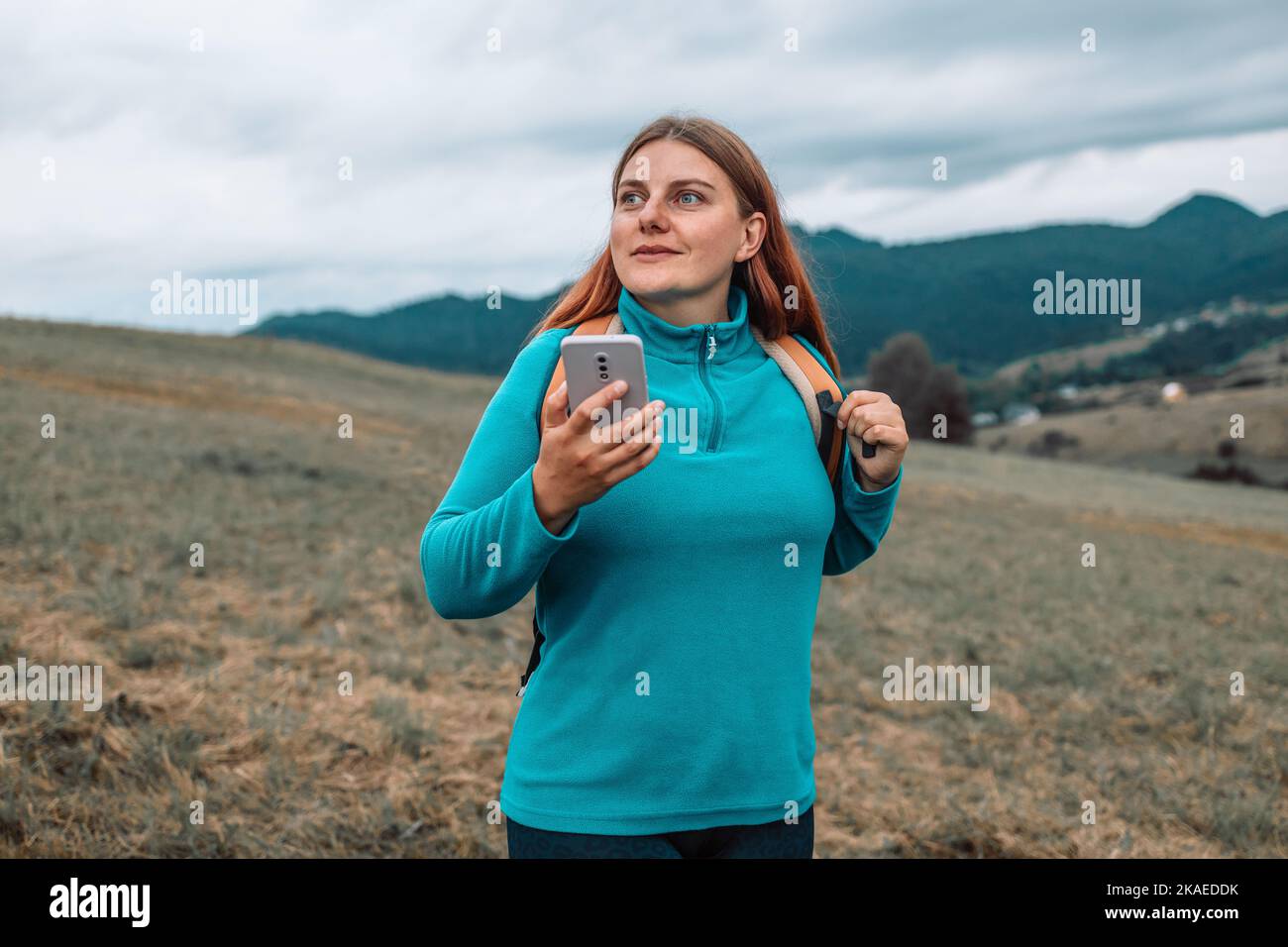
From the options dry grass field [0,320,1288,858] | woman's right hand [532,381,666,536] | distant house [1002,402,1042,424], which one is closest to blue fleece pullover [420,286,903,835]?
woman's right hand [532,381,666,536]

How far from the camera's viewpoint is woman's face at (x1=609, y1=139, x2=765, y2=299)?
2025mm

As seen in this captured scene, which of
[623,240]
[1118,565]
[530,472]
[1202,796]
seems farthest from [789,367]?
[1118,565]

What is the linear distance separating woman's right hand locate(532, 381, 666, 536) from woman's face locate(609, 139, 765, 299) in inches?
18.3

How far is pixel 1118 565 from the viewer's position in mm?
14812

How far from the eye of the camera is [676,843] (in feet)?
6.30

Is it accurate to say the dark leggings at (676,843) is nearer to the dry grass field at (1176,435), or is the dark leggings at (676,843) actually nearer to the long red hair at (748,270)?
the long red hair at (748,270)

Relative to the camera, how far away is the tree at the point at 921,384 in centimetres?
6419

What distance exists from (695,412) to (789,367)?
0.31 meters

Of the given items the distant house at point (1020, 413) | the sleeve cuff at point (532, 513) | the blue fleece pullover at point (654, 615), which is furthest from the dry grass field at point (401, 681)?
the distant house at point (1020, 413)

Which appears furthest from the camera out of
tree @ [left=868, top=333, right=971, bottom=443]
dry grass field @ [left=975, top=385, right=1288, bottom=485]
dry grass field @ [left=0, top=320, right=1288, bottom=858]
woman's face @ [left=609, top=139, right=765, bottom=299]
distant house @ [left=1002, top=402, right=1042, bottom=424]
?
distant house @ [left=1002, top=402, right=1042, bottom=424]

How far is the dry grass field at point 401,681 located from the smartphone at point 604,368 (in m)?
3.32

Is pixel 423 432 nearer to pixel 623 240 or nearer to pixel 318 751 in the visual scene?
pixel 318 751

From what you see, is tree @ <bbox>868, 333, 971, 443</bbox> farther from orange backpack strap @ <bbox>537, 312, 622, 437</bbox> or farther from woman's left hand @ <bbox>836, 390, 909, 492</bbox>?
orange backpack strap @ <bbox>537, 312, 622, 437</bbox>

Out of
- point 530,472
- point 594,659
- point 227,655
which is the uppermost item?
point 530,472
